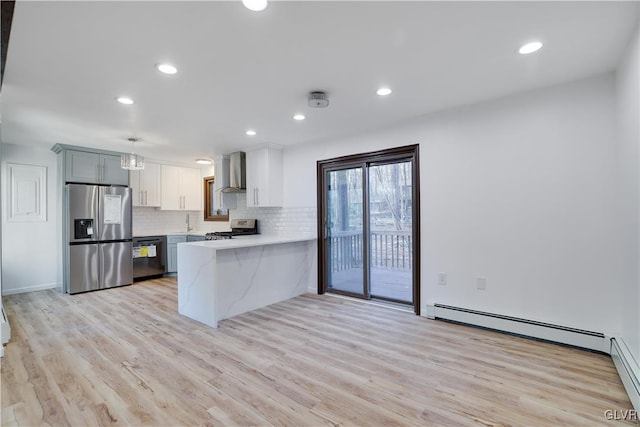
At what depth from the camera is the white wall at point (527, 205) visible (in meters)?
2.64

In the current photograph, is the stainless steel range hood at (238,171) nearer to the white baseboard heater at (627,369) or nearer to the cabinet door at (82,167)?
the cabinet door at (82,167)

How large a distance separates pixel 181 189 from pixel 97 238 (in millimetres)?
1857

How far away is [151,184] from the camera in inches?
238

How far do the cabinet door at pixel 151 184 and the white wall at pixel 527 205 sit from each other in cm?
482

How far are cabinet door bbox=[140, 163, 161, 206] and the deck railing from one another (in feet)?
12.3

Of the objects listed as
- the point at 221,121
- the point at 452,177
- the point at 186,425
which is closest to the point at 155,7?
the point at 221,121

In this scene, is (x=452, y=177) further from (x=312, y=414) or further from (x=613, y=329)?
(x=312, y=414)

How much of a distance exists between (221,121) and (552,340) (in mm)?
4079

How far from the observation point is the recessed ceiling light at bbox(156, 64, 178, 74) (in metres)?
2.38

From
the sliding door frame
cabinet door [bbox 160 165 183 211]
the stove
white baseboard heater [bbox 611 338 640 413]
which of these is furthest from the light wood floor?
cabinet door [bbox 160 165 183 211]

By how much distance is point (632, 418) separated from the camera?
71.2 inches

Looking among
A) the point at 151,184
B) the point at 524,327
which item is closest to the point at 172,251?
the point at 151,184

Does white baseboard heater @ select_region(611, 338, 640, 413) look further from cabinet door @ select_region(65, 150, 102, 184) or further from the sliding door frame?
cabinet door @ select_region(65, 150, 102, 184)

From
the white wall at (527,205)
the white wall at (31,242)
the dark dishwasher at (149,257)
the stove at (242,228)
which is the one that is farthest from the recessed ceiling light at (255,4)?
the white wall at (31,242)
